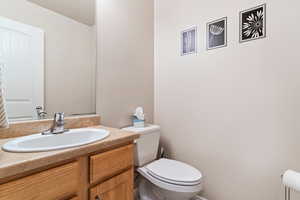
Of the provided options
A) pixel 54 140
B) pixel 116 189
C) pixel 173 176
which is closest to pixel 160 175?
pixel 173 176

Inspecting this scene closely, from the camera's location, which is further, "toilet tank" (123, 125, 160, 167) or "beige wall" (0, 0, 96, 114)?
"toilet tank" (123, 125, 160, 167)

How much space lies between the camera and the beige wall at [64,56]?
3.37 ft

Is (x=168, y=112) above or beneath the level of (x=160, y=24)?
beneath

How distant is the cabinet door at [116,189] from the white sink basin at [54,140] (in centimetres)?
25

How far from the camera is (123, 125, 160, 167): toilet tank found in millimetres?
1371

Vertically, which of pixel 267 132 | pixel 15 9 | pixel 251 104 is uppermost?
pixel 15 9

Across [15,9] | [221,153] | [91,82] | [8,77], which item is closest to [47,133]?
[8,77]

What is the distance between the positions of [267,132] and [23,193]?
4.65ft

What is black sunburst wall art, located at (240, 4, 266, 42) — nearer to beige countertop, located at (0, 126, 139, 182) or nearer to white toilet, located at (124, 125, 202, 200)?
white toilet, located at (124, 125, 202, 200)

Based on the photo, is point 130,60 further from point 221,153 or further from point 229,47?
point 221,153

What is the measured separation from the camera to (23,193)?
56 centimetres

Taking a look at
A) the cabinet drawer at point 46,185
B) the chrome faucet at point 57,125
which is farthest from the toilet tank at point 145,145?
A: the cabinet drawer at point 46,185

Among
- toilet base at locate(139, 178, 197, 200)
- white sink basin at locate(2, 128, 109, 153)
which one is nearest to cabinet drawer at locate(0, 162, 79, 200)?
white sink basin at locate(2, 128, 109, 153)

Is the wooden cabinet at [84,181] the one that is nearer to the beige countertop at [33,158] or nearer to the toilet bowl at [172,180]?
the beige countertop at [33,158]
